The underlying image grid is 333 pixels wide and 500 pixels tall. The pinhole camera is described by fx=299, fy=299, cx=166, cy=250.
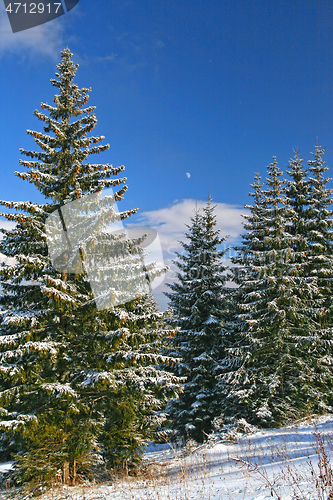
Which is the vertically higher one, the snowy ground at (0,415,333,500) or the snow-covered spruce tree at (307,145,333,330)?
the snow-covered spruce tree at (307,145,333,330)

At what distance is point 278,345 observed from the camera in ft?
45.5

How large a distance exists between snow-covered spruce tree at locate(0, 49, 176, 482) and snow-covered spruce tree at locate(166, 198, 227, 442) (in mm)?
5500

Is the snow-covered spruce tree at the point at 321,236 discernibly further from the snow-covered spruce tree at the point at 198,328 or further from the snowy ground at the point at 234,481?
the snowy ground at the point at 234,481

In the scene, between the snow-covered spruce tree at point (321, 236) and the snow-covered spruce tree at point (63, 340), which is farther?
the snow-covered spruce tree at point (321, 236)

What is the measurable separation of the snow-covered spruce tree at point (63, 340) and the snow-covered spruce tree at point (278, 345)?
6289 millimetres

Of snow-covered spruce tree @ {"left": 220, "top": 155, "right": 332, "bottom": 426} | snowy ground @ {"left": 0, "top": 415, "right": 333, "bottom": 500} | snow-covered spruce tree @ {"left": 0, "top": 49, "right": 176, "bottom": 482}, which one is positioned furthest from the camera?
snow-covered spruce tree @ {"left": 220, "top": 155, "right": 332, "bottom": 426}

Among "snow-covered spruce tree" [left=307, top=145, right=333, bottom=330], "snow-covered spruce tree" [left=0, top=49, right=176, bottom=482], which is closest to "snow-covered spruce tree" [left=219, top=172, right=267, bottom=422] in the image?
"snow-covered spruce tree" [left=307, top=145, right=333, bottom=330]

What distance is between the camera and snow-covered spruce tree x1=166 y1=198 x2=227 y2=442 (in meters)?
14.8

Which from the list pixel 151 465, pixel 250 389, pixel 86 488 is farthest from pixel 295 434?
pixel 86 488

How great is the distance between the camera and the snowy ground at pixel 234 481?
4.37 m

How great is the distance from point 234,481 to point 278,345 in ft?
30.6

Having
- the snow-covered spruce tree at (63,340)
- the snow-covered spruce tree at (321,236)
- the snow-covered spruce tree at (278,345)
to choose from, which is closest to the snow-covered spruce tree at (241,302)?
the snow-covered spruce tree at (278,345)

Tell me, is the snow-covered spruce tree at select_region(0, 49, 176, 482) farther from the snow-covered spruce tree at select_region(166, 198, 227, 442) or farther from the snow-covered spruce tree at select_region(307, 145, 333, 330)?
the snow-covered spruce tree at select_region(307, 145, 333, 330)

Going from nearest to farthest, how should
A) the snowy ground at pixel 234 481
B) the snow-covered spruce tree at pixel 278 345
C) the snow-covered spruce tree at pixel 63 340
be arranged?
the snowy ground at pixel 234 481 < the snow-covered spruce tree at pixel 63 340 < the snow-covered spruce tree at pixel 278 345
